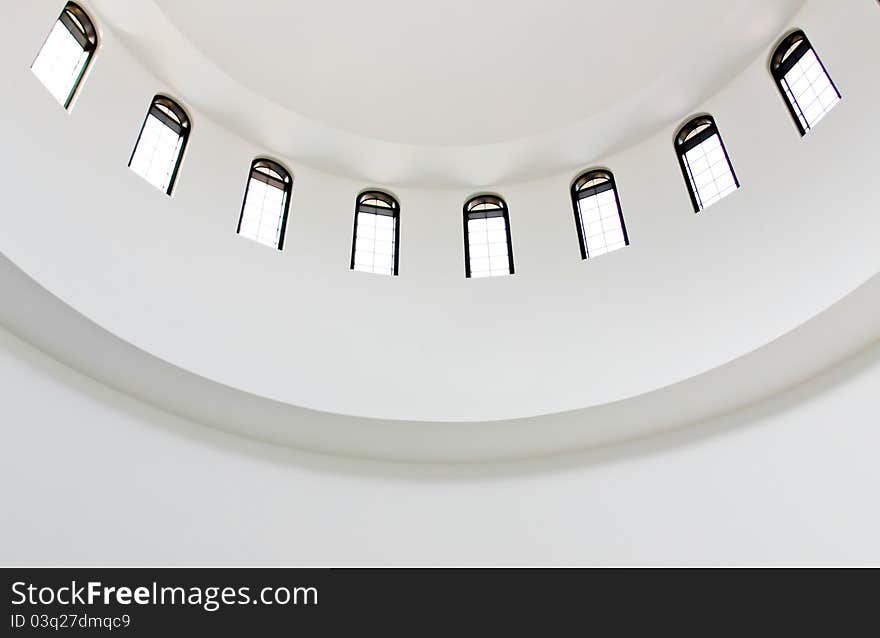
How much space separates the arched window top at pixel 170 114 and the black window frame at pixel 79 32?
106cm

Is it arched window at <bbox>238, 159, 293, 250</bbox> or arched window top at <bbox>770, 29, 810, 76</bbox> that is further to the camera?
arched window at <bbox>238, 159, 293, 250</bbox>

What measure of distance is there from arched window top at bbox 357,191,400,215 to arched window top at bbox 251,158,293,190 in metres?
1.20

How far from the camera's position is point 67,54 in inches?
402

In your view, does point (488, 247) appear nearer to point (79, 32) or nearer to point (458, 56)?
point (458, 56)

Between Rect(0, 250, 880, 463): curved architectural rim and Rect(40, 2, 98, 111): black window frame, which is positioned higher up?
Rect(40, 2, 98, 111): black window frame

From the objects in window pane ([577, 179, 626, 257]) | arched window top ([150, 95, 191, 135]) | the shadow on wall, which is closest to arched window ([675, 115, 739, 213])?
window pane ([577, 179, 626, 257])

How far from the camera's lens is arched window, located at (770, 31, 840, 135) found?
34.1 feet

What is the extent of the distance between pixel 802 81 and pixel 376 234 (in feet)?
21.4

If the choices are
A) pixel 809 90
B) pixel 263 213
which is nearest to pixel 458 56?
pixel 263 213

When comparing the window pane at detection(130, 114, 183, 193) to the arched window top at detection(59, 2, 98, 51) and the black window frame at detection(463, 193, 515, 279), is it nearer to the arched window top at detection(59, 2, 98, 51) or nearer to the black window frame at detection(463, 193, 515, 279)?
the arched window top at detection(59, 2, 98, 51)

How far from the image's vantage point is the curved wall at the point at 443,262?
375 inches

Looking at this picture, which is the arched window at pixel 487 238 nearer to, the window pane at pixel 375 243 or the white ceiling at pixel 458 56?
the white ceiling at pixel 458 56

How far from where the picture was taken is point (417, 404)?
11.3 metres
